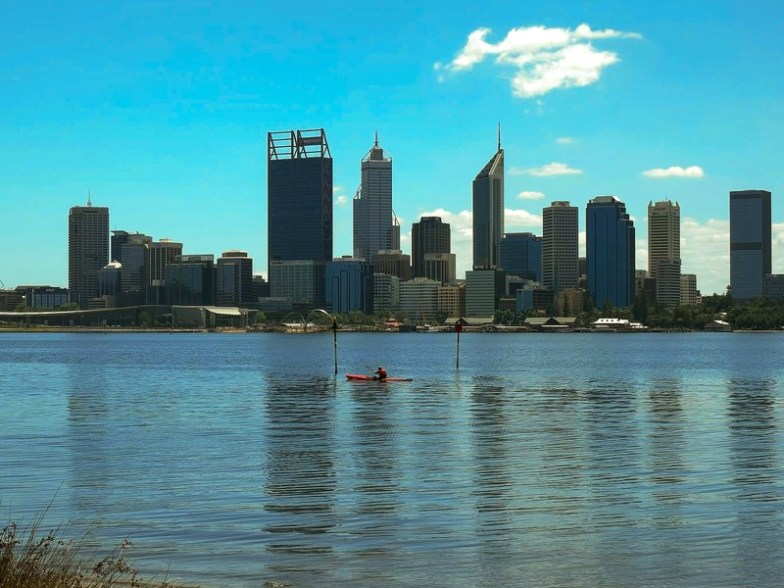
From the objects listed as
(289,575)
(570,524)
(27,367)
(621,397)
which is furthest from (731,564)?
(27,367)

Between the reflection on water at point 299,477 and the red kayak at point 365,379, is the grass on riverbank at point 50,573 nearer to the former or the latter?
the reflection on water at point 299,477

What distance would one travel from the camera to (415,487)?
34.8m

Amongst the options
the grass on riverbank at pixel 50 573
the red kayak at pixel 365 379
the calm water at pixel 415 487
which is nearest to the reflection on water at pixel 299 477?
the calm water at pixel 415 487

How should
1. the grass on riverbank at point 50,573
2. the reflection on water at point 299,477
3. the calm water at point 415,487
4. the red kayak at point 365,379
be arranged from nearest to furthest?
the grass on riverbank at point 50,573 < the calm water at point 415,487 < the reflection on water at point 299,477 < the red kayak at point 365,379

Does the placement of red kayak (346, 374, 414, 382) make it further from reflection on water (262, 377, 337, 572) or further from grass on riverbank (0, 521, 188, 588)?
grass on riverbank (0, 521, 188, 588)

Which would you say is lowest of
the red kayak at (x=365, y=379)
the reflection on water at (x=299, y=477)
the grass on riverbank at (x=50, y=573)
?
the red kayak at (x=365, y=379)

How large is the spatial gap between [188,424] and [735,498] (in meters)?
33.6

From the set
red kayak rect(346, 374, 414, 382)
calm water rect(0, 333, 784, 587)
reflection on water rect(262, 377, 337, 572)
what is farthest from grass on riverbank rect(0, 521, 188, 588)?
red kayak rect(346, 374, 414, 382)

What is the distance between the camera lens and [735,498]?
107 ft

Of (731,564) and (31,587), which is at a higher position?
(31,587)

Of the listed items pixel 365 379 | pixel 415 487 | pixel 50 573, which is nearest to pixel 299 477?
pixel 415 487

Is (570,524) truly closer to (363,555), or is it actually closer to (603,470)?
(363,555)

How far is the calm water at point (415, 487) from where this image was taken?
2406cm

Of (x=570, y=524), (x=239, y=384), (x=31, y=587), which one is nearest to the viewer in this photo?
(x=31, y=587)
